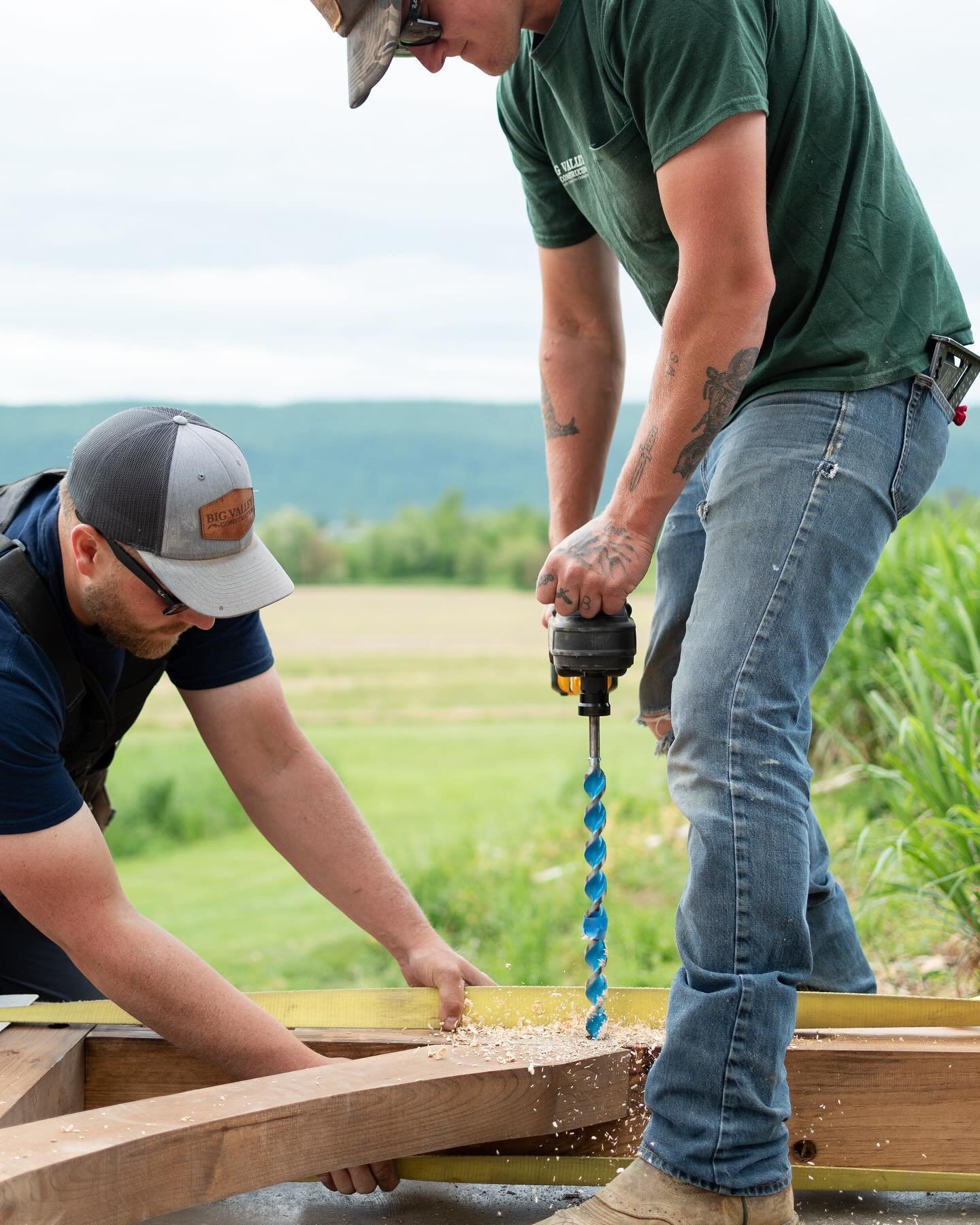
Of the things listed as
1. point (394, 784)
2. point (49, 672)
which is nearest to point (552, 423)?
point (49, 672)

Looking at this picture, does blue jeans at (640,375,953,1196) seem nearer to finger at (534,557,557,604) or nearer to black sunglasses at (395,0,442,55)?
finger at (534,557,557,604)

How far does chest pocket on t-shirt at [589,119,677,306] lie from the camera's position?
206cm

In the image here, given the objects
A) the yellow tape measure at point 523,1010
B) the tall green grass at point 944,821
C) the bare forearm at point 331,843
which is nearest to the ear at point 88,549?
the bare forearm at point 331,843

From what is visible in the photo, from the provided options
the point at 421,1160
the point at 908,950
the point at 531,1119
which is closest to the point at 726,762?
the point at 531,1119

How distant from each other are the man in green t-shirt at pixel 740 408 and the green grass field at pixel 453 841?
6.84 ft

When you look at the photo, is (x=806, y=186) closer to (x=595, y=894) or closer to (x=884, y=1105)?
(x=595, y=894)

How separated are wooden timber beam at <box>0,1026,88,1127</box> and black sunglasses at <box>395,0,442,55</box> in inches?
68.4

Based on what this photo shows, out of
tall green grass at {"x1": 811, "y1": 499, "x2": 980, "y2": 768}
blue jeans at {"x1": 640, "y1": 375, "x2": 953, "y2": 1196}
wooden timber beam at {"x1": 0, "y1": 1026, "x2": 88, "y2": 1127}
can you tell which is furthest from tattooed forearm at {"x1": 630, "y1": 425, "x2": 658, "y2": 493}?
tall green grass at {"x1": 811, "y1": 499, "x2": 980, "y2": 768}

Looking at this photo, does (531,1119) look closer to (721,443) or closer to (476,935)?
(721,443)

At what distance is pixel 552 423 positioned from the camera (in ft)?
9.07

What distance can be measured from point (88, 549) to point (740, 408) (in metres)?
1.19

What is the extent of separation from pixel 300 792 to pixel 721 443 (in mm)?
1086

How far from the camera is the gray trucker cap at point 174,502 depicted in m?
2.19

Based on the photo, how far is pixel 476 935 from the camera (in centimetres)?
559
